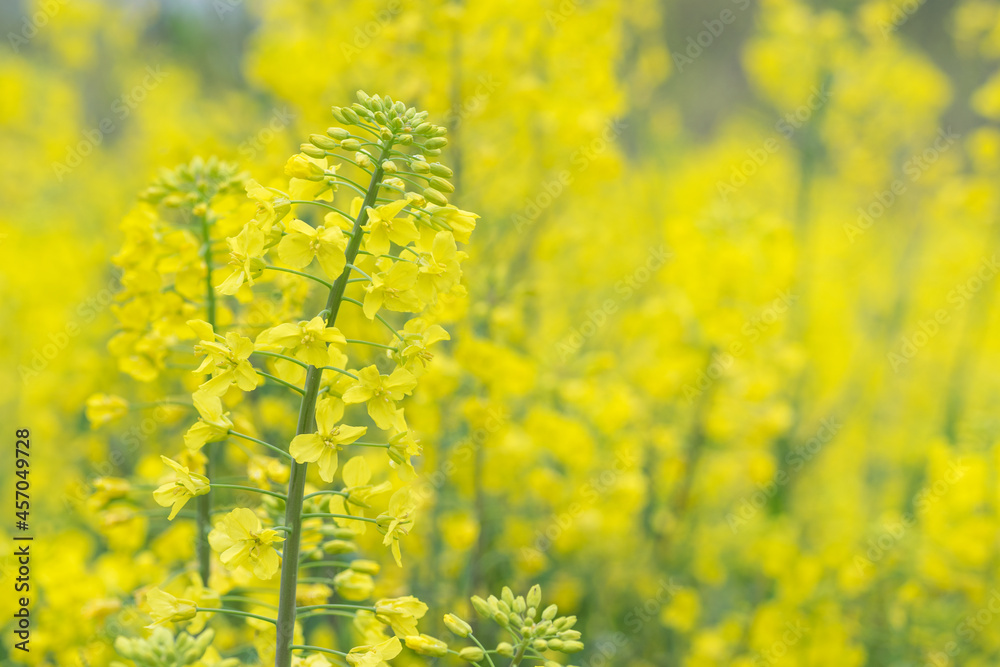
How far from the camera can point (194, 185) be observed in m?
1.95

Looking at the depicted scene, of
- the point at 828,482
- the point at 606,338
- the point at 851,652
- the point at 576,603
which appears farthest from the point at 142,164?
the point at 851,652

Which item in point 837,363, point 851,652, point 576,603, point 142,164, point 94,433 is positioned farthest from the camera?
point 142,164

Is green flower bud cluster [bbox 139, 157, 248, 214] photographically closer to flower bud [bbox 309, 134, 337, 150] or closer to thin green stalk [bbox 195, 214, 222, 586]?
thin green stalk [bbox 195, 214, 222, 586]

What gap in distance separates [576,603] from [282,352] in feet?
8.23

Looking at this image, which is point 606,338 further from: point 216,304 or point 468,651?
point 468,651

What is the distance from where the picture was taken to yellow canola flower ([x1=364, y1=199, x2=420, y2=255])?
4.26ft

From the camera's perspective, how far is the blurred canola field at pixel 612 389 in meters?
2.77

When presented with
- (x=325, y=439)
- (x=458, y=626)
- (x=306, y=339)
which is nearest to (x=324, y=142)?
(x=306, y=339)

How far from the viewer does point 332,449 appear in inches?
52.6

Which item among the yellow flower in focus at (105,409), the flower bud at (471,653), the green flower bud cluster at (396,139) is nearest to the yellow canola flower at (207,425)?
the green flower bud cluster at (396,139)

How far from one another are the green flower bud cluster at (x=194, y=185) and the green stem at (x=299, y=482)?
664 mm

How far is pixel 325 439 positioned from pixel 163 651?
1.71 ft

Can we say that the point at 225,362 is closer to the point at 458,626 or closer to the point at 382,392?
the point at 382,392

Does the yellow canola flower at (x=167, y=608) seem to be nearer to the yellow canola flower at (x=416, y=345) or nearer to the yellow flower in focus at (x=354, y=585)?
the yellow flower in focus at (x=354, y=585)
